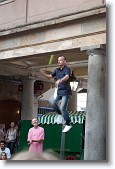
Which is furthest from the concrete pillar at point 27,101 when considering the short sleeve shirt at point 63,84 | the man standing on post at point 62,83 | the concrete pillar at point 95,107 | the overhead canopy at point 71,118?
the short sleeve shirt at point 63,84

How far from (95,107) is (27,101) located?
20.0ft

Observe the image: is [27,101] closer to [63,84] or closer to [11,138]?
[11,138]

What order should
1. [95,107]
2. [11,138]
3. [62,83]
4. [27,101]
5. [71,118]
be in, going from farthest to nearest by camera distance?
1. [27,101]
2. [11,138]
3. [71,118]
4. [95,107]
5. [62,83]

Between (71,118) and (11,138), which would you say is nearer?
(71,118)

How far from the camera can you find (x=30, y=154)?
1.42 m

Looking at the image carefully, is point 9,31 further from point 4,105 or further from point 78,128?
point 4,105

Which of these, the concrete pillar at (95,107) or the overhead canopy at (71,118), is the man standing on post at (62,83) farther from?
the overhead canopy at (71,118)

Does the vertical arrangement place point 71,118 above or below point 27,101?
below

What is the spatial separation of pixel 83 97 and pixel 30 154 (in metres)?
23.8

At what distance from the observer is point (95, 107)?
736 centimetres

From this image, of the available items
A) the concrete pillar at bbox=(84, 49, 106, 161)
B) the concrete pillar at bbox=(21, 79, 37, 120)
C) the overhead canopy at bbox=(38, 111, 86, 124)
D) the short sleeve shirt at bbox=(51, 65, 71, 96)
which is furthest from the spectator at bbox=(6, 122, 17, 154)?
the short sleeve shirt at bbox=(51, 65, 71, 96)

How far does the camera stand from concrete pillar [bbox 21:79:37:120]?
12936mm

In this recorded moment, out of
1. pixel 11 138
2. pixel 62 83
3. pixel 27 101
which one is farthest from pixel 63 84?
pixel 27 101

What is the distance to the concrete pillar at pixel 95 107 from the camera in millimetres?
7188
